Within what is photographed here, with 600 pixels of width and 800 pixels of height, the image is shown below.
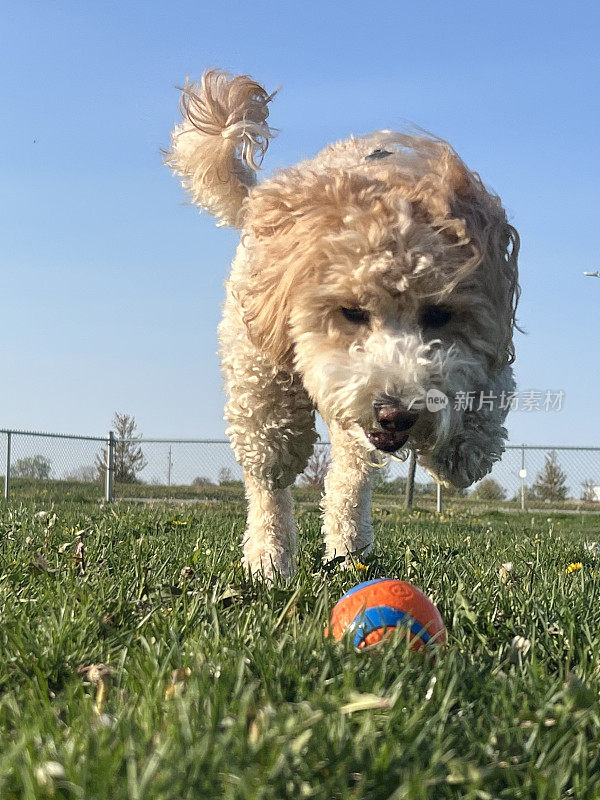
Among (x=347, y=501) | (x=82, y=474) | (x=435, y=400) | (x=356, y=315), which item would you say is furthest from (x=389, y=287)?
(x=82, y=474)

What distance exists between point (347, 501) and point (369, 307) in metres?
2.33

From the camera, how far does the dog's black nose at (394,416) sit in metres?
3.32

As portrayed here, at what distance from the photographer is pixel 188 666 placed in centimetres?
222

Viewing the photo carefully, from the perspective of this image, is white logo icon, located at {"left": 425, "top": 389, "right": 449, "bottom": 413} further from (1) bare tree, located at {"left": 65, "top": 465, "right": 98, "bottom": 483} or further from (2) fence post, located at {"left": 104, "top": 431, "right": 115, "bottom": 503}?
(1) bare tree, located at {"left": 65, "top": 465, "right": 98, "bottom": 483}

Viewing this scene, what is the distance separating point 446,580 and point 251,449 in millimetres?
1318

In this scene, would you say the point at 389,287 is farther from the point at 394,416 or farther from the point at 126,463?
the point at 126,463

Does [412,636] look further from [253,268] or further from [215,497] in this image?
[215,497]

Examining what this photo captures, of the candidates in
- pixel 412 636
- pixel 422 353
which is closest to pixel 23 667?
pixel 412 636

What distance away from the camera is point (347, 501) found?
18.2 ft

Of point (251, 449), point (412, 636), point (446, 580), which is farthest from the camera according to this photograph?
point (251, 449)

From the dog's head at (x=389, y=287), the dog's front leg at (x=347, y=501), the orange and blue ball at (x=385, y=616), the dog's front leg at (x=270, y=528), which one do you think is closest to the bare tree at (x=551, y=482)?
the dog's front leg at (x=347, y=501)

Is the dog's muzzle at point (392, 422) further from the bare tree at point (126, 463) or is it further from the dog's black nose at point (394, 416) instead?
the bare tree at point (126, 463)

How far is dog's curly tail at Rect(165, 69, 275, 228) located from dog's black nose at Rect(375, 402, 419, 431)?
1.80 metres

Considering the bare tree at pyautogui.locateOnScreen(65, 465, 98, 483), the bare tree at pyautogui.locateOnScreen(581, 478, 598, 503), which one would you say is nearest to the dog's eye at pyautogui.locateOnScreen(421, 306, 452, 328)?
the bare tree at pyautogui.locateOnScreen(65, 465, 98, 483)
